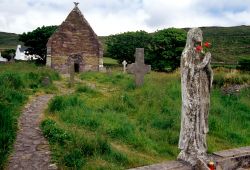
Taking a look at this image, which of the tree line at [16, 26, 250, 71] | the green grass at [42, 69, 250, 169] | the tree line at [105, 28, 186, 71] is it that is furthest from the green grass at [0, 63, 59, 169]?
the tree line at [105, 28, 186, 71]

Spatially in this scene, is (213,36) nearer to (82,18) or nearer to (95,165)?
(82,18)

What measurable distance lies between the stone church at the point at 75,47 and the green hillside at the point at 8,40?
8040cm

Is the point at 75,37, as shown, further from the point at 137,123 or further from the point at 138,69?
the point at 137,123

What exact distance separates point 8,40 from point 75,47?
3667 inches

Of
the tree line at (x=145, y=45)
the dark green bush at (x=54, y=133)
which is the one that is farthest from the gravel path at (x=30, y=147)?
the tree line at (x=145, y=45)

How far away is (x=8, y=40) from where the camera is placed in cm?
11856

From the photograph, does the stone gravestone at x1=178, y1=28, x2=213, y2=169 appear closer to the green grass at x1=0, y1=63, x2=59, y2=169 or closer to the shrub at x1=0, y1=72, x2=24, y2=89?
the green grass at x1=0, y1=63, x2=59, y2=169

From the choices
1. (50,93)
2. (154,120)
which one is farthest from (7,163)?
(50,93)

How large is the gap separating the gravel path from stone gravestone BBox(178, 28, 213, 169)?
2487 millimetres

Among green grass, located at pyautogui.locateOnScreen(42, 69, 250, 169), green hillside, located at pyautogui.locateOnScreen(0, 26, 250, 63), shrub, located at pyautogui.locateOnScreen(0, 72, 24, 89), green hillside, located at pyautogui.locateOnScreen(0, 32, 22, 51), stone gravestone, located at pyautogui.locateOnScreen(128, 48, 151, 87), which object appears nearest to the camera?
green grass, located at pyautogui.locateOnScreen(42, 69, 250, 169)

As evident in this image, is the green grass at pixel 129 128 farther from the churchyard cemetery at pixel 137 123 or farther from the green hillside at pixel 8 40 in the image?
the green hillside at pixel 8 40

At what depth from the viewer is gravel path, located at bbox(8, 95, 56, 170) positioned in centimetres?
673

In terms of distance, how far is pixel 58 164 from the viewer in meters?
6.73

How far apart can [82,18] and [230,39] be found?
49.5 meters
